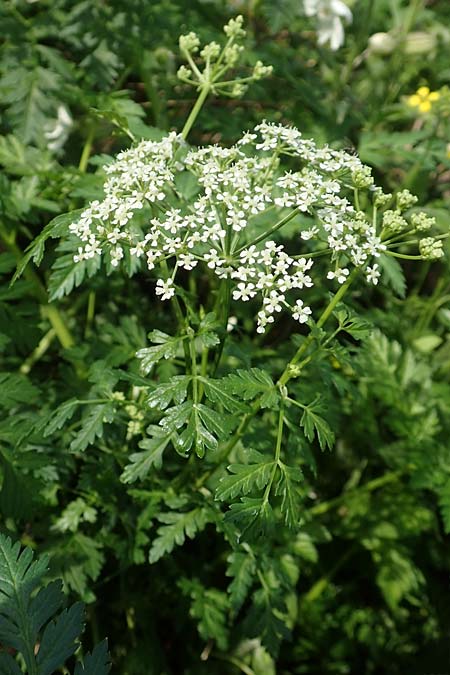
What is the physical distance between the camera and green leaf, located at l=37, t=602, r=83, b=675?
1.26 m

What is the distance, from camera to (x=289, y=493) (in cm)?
147

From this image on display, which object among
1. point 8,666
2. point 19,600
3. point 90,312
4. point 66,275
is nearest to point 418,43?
point 90,312

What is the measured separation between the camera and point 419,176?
118 inches

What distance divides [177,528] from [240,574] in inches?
8.7

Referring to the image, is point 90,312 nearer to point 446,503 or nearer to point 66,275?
point 66,275

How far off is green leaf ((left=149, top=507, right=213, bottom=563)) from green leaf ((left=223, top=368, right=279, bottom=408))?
46 centimetres

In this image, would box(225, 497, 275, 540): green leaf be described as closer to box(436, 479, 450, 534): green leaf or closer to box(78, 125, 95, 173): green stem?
box(436, 479, 450, 534): green leaf

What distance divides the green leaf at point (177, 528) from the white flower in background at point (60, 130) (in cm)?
150

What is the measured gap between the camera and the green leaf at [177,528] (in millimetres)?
1815

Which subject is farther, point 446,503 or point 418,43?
point 418,43

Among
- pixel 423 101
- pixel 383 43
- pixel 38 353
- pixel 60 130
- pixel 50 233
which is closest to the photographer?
pixel 50 233

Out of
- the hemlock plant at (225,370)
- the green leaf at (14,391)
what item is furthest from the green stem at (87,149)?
the green leaf at (14,391)

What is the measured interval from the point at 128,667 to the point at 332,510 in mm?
985

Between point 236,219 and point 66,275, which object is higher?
point 236,219
